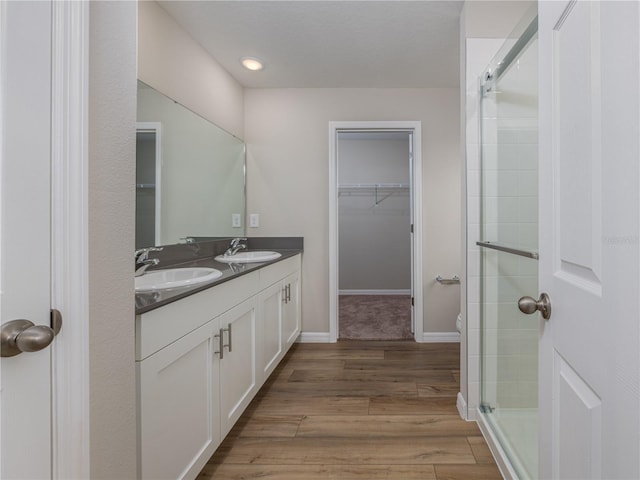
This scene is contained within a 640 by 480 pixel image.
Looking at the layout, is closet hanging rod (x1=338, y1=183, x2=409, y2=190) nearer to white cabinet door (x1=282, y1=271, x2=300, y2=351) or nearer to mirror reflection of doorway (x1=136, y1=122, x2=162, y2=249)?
white cabinet door (x1=282, y1=271, x2=300, y2=351)

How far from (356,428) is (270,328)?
2.58 ft

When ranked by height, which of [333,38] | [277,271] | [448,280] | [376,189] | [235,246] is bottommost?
[448,280]

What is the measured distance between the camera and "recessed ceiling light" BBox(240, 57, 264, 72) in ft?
8.10

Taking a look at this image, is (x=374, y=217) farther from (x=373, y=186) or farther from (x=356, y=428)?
(x=356, y=428)

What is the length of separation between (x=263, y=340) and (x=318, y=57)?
204 cm

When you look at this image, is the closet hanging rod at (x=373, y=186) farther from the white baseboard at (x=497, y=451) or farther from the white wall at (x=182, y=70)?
the white baseboard at (x=497, y=451)

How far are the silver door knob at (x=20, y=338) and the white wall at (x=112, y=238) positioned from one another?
6.2 inches

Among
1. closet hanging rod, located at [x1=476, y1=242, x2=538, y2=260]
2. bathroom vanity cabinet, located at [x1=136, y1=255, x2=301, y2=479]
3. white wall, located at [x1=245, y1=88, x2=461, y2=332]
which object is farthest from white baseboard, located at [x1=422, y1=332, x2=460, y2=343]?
bathroom vanity cabinet, located at [x1=136, y1=255, x2=301, y2=479]

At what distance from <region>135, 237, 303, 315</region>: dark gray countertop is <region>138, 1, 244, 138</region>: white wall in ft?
3.07

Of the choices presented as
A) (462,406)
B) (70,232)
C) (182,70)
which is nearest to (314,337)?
(462,406)

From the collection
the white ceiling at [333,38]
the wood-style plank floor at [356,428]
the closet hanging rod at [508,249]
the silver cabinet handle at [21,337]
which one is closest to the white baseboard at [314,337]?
the wood-style plank floor at [356,428]

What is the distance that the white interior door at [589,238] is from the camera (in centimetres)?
48

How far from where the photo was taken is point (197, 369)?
1249mm

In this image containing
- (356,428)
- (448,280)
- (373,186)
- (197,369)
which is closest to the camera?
(197,369)
